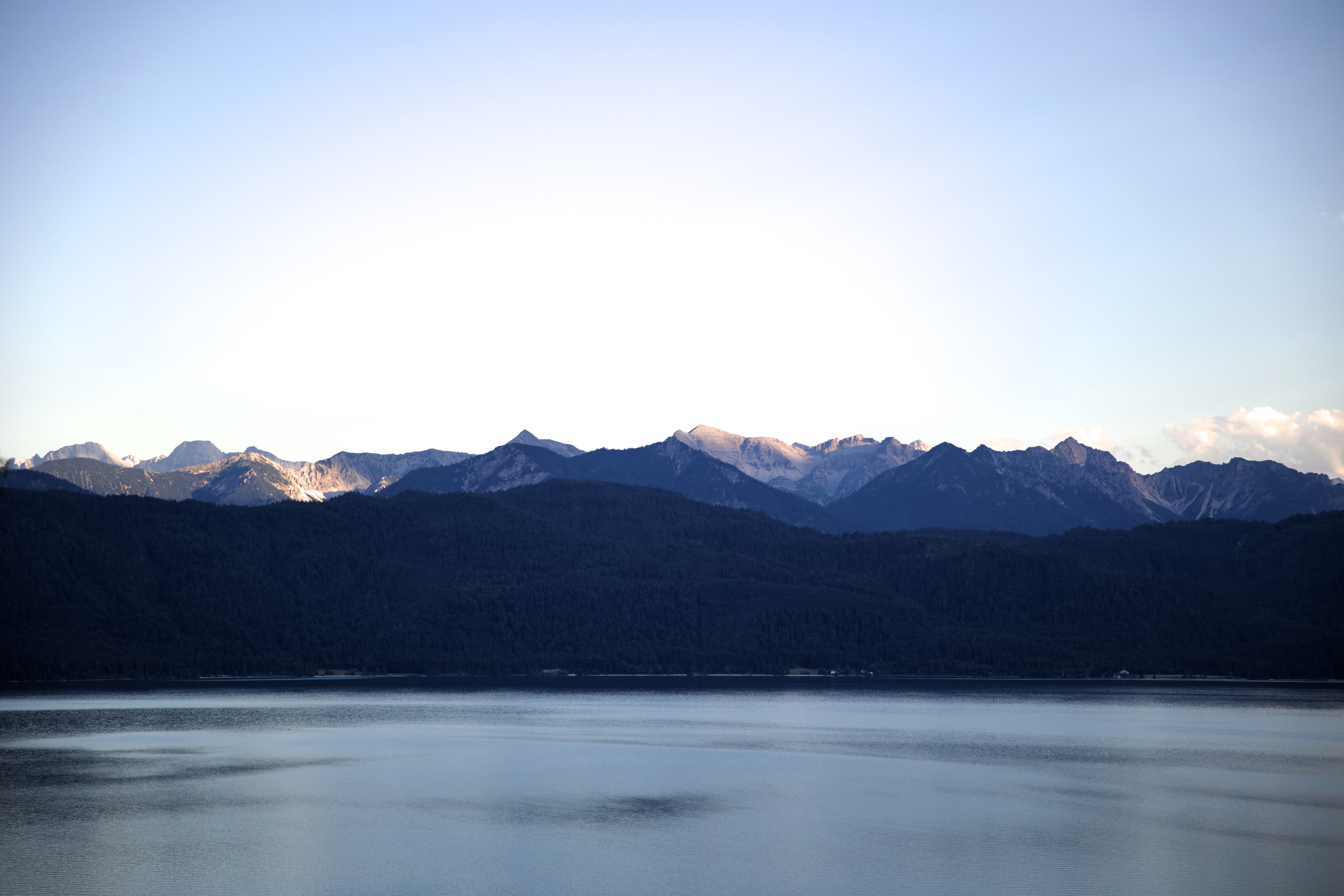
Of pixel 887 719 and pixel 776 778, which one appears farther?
pixel 887 719

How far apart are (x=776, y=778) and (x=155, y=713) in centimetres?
11756

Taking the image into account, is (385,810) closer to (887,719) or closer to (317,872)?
(317,872)

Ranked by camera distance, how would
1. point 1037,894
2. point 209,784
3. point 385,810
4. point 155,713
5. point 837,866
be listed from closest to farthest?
point 1037,894 → point 837,866 → point 385,810 → point 209,784 → point 155,713

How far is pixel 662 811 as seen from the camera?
9725 cm

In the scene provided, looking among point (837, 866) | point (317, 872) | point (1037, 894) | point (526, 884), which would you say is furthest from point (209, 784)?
point (1037, 894)

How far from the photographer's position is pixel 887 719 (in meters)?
191

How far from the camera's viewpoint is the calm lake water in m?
72.4

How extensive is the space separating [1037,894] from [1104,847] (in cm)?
1590

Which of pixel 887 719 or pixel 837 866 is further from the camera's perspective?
pixel 887 719

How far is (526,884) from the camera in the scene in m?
70.5

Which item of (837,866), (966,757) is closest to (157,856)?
(837,866)

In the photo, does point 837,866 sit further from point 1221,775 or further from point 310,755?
point 310,755

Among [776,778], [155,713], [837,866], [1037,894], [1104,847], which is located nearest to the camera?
[1037,894]

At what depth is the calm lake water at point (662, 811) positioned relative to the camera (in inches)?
2852
